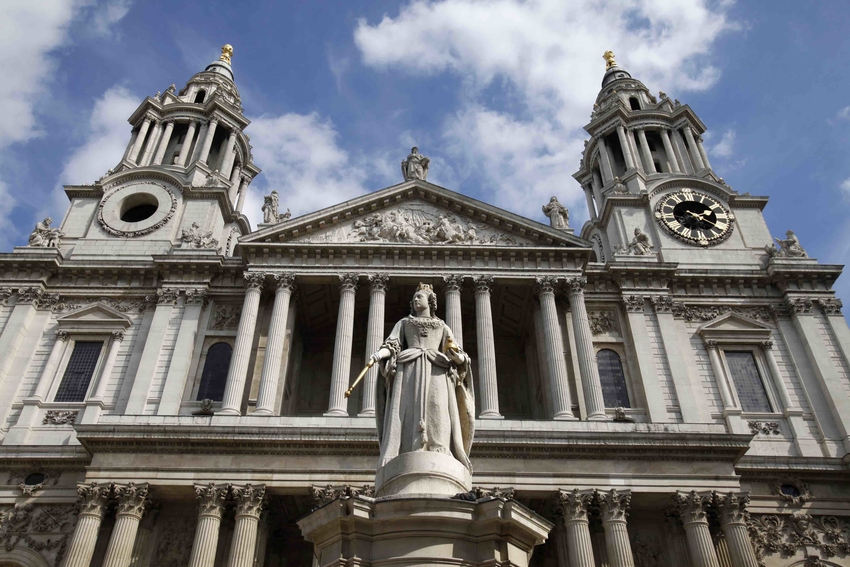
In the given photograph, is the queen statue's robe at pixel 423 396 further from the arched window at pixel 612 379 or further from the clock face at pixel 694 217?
the clock face at pixel 694 217

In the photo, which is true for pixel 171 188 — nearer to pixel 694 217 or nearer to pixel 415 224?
pixel 415 224

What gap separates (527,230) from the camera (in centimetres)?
3119

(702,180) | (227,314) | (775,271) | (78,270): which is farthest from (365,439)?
(702,180)

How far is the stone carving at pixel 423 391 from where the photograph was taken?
9992 millimetres

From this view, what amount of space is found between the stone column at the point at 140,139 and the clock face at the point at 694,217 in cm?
2790

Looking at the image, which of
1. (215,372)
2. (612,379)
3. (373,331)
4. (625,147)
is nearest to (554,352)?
(612,379)

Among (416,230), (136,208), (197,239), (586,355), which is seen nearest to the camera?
(586,355)

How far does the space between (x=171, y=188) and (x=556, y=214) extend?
19.3 meters

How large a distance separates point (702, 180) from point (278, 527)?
1065 inches

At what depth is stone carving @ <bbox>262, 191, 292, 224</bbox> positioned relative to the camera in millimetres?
32425

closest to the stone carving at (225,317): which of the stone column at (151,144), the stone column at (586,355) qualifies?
the stone column at (151,144)

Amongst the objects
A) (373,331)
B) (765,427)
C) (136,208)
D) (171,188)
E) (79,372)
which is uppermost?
(171,188)

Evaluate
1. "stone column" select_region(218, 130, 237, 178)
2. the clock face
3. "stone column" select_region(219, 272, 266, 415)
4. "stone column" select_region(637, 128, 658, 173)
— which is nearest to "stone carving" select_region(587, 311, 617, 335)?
the clock face

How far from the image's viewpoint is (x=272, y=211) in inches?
1293
